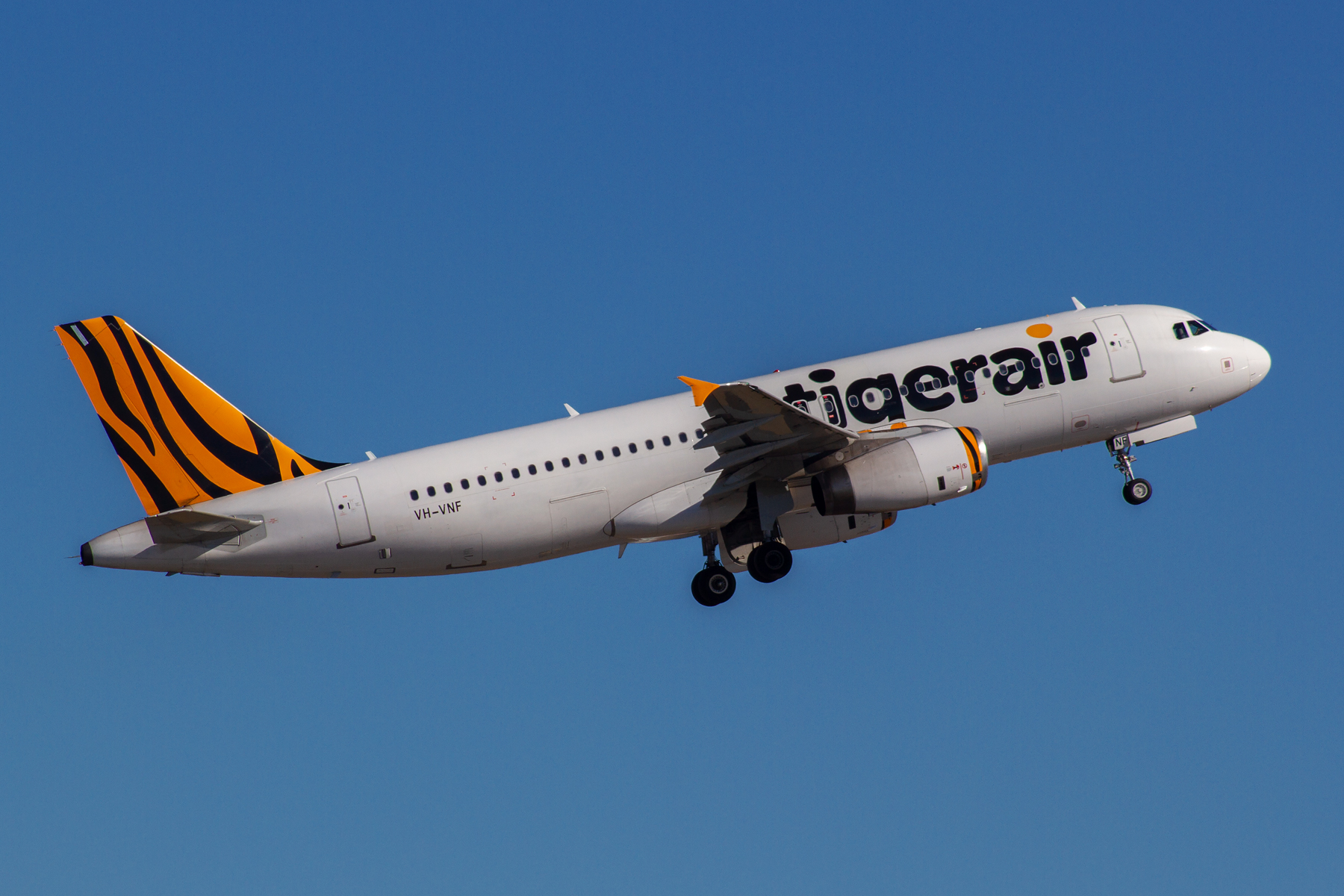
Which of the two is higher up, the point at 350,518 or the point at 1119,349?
the point at 1119,349

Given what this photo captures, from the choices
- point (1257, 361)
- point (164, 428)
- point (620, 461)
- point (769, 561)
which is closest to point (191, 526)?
point (164, 428)

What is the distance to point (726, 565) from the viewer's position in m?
37.8

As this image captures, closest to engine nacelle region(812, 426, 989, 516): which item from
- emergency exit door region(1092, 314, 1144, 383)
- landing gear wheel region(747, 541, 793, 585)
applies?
landing gear wheel region(747, 541, 793, 585)

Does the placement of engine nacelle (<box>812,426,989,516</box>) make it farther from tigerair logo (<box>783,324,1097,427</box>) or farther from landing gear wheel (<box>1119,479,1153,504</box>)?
landing gear wheel (<box>1119,479,1153,504</box>)

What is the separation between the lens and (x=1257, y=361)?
130 ft

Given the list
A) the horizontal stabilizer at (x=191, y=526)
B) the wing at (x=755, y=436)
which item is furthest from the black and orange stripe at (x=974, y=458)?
the horizontal stabilizer at (x=191, y=526)

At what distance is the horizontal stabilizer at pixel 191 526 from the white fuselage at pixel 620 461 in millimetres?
209

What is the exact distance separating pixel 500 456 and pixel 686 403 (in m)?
4.96

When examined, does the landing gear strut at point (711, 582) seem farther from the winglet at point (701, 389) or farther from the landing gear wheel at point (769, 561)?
the winglet at point (701, 389)

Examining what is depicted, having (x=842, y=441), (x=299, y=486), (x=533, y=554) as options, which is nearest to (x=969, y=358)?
(x=842, y=441)

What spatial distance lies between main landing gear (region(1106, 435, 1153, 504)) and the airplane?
1544 millimetres

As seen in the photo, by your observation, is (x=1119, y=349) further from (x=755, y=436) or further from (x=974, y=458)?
(x=755, y=436)

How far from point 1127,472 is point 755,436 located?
12.1 meters

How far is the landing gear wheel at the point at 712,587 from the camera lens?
3772 centimetres
